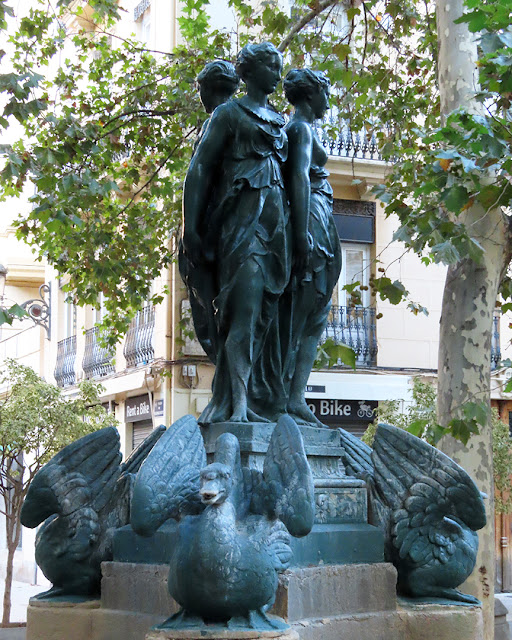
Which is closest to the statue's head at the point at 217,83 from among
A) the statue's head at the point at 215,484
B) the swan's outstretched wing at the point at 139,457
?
the swan's outstretched wing at the point at 139,457

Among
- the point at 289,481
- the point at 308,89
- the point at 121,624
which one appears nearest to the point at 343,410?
the point at 308,89

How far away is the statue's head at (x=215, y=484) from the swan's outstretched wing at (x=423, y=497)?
3.33 feet

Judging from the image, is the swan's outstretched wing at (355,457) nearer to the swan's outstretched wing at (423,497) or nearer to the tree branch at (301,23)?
the swan's outstretched wing at (423,497)

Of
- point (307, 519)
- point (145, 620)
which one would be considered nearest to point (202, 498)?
point (307, 519)

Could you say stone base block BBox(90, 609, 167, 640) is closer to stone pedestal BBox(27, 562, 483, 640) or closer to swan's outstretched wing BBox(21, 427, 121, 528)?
stone pedestal BBox(27, 562, 483, 640)

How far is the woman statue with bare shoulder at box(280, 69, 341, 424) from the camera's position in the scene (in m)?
5.08

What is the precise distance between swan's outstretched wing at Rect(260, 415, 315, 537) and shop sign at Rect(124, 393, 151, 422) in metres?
14.9

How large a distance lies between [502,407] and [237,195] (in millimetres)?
15585

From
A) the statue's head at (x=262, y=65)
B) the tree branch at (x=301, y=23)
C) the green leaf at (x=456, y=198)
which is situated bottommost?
the statue's head at (x=262, y=65)

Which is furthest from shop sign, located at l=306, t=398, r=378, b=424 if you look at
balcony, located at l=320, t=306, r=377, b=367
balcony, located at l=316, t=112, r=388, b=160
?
balcony, located at l=316, t=112, r=388, b=160

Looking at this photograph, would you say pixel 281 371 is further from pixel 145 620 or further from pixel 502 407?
pixel 502 407

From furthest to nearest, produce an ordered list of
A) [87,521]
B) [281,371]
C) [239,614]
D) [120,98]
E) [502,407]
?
[502,407]
[120,98]
[281,371]
[87,521]
[239,614]

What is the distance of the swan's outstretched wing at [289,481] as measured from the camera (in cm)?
397

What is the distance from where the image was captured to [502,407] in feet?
64.6
